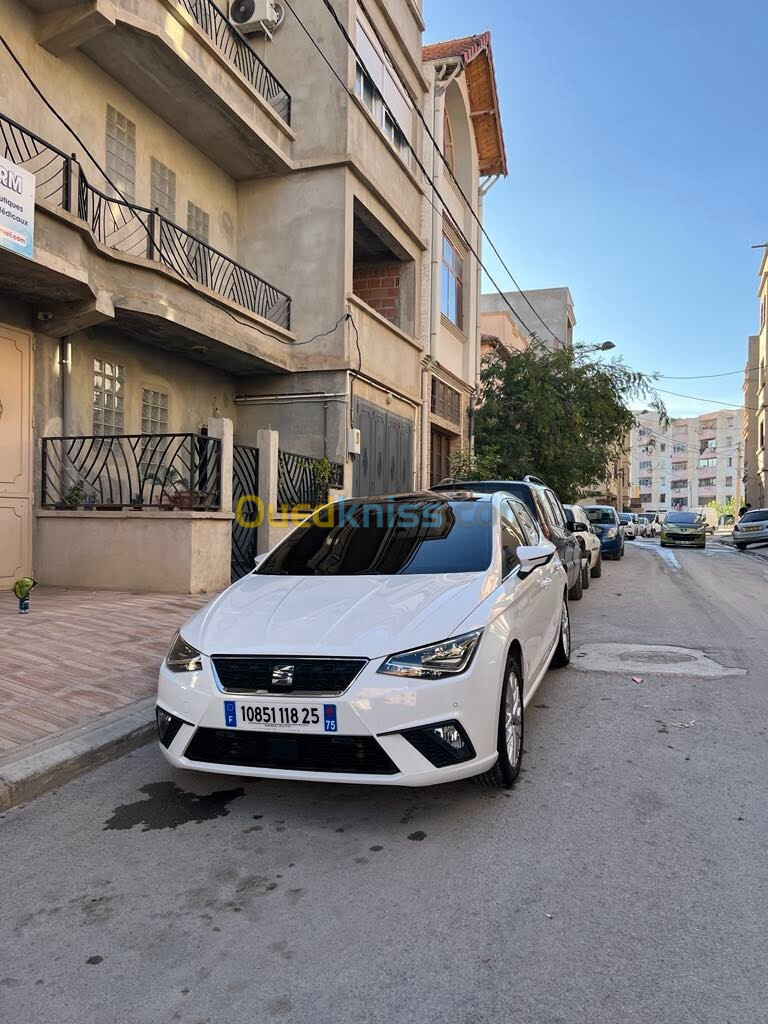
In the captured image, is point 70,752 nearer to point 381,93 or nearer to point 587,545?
point 587,545

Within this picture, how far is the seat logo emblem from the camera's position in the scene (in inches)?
128

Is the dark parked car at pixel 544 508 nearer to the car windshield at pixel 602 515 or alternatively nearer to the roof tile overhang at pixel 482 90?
the car windshield at pixel 602 515

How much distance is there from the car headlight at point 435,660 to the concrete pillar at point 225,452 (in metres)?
6.50

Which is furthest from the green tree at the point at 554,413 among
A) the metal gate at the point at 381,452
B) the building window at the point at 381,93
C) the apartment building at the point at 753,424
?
the apartment building at the point at 753,424

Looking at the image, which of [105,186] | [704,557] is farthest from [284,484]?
[704,557]

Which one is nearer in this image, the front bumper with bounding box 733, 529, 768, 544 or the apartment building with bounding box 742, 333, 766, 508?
the front bumper with bounding box 733, 529, 768, 544

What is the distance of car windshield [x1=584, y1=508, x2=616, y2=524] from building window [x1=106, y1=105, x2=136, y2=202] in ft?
44.9

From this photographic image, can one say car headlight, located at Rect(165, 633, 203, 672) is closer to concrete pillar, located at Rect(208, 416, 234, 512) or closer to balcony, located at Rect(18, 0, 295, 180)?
concrete pillar, located at Rect(208, 416, 234, 512)

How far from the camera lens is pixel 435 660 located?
129 inches

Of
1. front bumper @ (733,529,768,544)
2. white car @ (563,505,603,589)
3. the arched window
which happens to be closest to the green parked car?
front bumper @ (733,529,768,544)

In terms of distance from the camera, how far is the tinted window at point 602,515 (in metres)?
19.5

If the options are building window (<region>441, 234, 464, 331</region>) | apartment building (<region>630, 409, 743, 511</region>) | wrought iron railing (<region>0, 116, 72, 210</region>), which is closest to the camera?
wrought iron railing (<region>0, 116, 72, 210</region>)

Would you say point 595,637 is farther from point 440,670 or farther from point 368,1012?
point 368,1012

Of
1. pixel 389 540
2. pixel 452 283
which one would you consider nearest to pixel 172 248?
pixel 389 540
